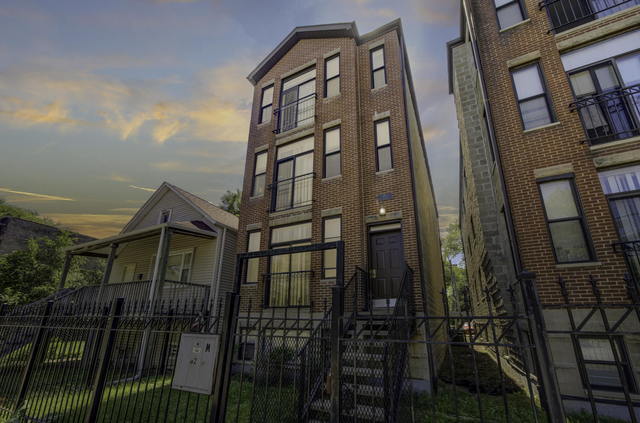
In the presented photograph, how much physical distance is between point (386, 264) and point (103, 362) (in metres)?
7.39

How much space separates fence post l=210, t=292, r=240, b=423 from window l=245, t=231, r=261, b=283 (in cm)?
751

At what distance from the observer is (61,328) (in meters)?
5.59

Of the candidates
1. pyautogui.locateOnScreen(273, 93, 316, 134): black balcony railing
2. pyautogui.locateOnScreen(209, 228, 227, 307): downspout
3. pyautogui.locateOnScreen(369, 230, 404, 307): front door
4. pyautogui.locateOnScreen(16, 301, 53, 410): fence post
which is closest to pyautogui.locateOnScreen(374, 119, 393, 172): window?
pyautogui.locateOnScreen(369, 230, 404, 307): front door

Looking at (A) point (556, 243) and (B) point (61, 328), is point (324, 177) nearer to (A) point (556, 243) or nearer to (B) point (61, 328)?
(A) point (556, 243)

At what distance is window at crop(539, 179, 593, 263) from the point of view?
6820 millimetres

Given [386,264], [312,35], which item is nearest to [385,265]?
[386,264]

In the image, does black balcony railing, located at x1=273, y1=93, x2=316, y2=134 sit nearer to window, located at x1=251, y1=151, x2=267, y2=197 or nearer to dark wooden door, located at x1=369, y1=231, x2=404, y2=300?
window, located at x1=251, y1=151, x2=267, y2=197

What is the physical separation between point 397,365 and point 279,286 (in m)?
6.16

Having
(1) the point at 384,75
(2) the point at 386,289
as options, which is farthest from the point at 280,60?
(2) the point at 386,289

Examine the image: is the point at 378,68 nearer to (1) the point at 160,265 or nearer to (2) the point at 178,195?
(1) the point at 160,265

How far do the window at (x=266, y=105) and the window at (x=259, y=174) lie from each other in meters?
2.05

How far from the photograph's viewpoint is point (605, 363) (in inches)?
223

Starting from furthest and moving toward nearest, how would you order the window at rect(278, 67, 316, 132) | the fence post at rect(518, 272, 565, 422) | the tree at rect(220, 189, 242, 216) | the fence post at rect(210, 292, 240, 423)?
1. the tree at rect(220, 189, 242, 216)
2. the window at rect(278, 67, 316, 132)
3. the fence post at rect(210, 292, 240, 423)
4. the fence post at rect(518, 272, 565, 422)

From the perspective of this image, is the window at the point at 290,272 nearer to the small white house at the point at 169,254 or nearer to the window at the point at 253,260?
the window at the point at 253,260
